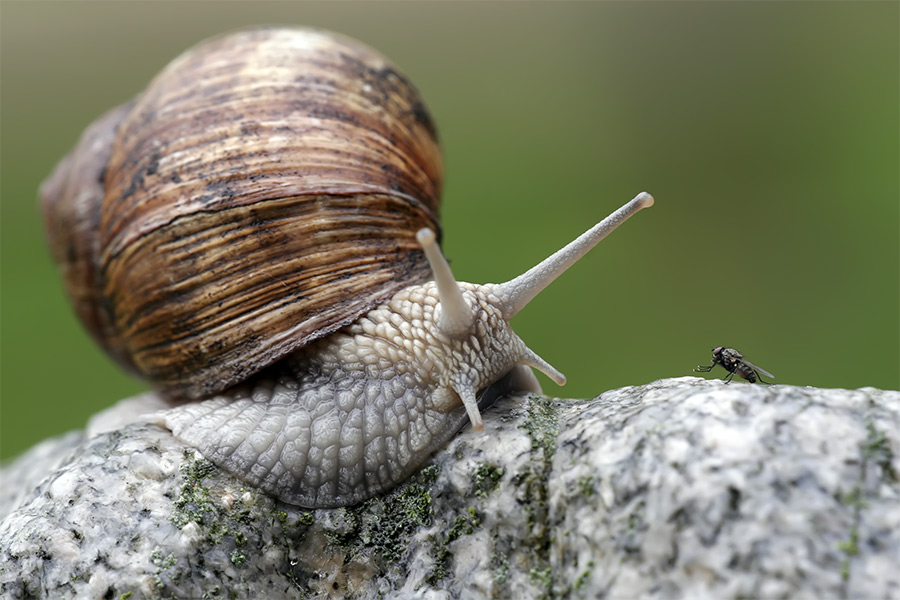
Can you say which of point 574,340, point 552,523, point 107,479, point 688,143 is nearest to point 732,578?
point 552,523

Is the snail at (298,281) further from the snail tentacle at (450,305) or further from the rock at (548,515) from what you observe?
the rock at (548,515)

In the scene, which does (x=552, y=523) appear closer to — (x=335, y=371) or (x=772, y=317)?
(x=335, y=371)

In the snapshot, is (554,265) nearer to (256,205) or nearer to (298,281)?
(298,281)

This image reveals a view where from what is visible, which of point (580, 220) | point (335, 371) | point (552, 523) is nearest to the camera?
point (552, 523)

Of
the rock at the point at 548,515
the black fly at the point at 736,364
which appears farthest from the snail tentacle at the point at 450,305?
the black fly at the point at 736,364

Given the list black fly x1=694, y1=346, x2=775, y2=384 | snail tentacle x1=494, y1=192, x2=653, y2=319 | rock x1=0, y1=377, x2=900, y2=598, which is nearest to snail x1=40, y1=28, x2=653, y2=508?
snail tentacle x1=494, y1=192, x2=653, y2=319

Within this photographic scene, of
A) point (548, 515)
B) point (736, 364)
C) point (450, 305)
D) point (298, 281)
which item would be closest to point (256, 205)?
point (298, 281)
